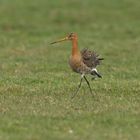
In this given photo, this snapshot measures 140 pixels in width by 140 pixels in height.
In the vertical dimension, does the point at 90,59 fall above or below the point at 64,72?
above

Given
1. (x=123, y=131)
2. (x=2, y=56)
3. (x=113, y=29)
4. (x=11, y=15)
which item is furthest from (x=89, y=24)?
(x=123, y=131)

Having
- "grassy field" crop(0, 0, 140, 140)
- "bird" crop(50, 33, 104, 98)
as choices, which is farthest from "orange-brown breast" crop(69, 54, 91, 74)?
"grassy field" crop(0, 0, 140, 140)

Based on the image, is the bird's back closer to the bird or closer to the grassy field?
the bird

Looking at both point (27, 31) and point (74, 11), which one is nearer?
point (27, 31)

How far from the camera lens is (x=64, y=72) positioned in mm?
15781

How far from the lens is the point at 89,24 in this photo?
25.2 meters

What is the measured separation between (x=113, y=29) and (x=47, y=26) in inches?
88.1

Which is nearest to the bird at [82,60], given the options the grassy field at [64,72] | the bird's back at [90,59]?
the bird's back at [90,59]

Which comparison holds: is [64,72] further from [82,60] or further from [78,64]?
[78,64]

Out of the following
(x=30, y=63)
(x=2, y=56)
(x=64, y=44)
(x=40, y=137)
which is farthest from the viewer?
(x=64, y=44)

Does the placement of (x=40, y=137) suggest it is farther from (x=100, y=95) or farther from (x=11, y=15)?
(x=11, y=15)

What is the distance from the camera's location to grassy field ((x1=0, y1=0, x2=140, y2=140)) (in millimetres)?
10234

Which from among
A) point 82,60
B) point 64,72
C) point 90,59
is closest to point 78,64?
point 82,60

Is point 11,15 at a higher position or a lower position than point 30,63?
higher
